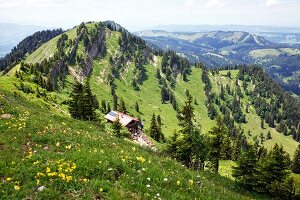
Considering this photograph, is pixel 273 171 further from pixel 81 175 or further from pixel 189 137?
pixel 81 175

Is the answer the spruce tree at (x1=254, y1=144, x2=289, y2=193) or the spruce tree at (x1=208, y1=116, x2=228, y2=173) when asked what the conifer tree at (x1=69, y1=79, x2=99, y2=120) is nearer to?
the spruce tree at (x1=208, y1=116, x2=228, y2=173)

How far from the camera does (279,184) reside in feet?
163

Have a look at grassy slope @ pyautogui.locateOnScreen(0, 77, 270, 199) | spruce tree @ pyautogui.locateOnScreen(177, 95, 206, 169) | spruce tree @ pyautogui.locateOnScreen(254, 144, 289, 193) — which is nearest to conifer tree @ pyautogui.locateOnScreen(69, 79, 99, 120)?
spruce tree @ pyautogui.locateOnScreen(177, 95, 206, 169)

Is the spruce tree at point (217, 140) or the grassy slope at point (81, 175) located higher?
the grassy slope at point (81, 175)

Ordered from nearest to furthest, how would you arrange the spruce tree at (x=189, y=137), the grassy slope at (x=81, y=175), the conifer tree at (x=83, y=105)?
the grassy slope at (x=81, y=175) < the spruce tree at (x=189, y=137) < the conifer tree at (x=83, y=105)

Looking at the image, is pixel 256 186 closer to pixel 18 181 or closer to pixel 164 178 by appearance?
pixel 164 178

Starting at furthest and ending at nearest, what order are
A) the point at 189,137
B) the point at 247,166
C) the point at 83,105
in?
the point at 83,105 → the point at 189,137 → the point at 247,166

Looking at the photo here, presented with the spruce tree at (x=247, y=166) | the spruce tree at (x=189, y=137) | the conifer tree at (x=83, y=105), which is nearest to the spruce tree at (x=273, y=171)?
the spruce tree at (x=247, y=166)

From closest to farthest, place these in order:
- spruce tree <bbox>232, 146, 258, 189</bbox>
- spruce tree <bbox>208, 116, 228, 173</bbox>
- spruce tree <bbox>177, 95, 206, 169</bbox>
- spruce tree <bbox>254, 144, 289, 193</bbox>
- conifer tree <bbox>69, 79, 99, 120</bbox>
A: spruce tree <bbox>254, 144, 289, 193</bbox> < spruce tree <bbox>232, 146, 258, 189</bbox> < spruce tree <bbox>177, 95, 206, 169</bbox> < spruce tree <bbox>208, 116, 228, 173</bbox> < conifer tree <bbox>69, 79, 99, 120</bbox>

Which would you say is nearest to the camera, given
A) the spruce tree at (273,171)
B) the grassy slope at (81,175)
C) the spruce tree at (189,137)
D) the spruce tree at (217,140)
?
the grassy slope at (81,175)

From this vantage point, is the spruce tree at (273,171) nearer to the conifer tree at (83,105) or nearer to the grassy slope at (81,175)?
the grassy slope at (81,175)

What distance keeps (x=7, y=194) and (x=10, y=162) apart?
4.04m

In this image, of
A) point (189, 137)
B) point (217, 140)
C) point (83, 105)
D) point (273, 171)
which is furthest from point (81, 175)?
point (83, 105)

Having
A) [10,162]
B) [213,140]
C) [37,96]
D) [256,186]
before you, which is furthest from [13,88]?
[10,162]
